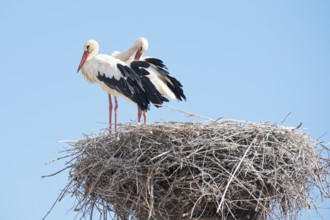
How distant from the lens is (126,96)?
11516 mm

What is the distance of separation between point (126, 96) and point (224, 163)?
2882 mm

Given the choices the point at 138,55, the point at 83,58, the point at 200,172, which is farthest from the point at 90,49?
the point at 200,172

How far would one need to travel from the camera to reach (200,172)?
888 centimetres

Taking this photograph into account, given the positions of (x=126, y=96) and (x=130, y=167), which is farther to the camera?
(x=126, y=96)

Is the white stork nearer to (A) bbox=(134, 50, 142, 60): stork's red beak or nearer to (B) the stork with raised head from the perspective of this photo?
(B) the stork with raised head

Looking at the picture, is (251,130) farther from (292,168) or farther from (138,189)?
(138,189)

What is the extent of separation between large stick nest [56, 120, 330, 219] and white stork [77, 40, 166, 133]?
1.93 meters

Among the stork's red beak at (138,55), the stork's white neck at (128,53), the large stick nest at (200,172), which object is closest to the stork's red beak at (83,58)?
the stork's white neck at (128,53)

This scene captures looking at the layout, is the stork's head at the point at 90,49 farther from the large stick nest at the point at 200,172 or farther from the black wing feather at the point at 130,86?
the large stick nest at the point at 200,172

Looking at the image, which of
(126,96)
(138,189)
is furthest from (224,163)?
(126,96)

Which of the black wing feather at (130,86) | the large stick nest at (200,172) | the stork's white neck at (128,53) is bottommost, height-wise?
the large stick nest at (200,172)

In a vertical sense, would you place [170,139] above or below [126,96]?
below

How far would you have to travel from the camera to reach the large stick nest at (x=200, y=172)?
29.0 feet

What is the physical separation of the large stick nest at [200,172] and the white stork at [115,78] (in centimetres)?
193
